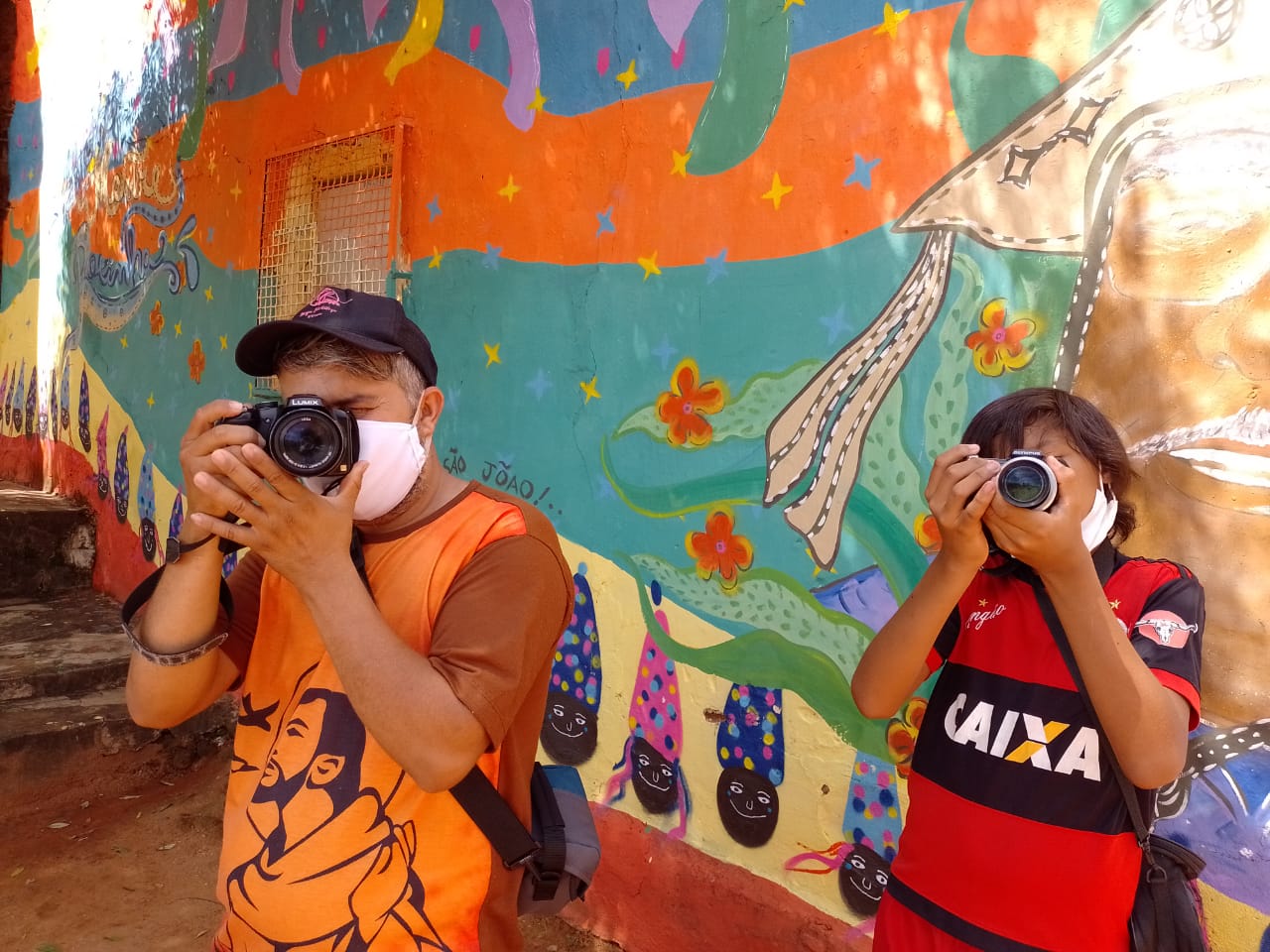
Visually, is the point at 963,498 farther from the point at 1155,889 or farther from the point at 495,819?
the point at 495,819

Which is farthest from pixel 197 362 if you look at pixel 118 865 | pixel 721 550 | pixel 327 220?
pixel 721 550

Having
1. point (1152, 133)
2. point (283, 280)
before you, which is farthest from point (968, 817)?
point (283, 280)

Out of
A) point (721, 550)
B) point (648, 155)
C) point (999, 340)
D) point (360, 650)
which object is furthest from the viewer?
point (648, 155)

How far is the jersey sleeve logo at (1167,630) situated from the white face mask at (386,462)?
109cm

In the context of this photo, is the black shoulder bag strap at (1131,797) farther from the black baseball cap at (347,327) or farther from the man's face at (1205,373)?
the black baseball cap at (347,327)

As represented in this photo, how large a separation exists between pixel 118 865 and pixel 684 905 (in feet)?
8.06

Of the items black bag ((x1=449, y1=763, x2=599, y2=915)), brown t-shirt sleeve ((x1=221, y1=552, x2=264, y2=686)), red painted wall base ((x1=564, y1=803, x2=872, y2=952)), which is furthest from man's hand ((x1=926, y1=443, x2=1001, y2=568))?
red painted wall base ((x1=564, y1=803, x2=872, y2=952))

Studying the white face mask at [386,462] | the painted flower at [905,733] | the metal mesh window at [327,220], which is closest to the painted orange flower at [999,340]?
the painted flower at [905,733]

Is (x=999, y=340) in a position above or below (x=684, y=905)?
above

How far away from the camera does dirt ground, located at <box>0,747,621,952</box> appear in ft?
10.8

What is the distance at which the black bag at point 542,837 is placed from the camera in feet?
4.11

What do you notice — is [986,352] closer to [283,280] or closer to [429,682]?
[429,682]

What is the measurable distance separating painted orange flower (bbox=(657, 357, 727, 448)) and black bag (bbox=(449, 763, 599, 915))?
145 cm

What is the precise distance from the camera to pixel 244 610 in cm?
147
